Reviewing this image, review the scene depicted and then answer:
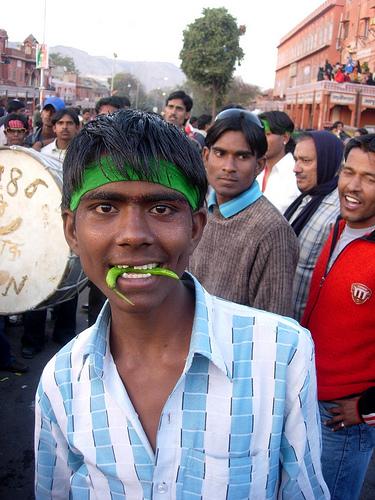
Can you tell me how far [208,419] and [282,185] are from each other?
2966 mm

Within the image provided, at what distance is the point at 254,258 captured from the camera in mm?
1831

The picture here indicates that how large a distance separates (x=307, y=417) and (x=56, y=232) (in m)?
2.08

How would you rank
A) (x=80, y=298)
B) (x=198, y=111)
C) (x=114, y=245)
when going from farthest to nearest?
(x=198, y=111), (x=80, y=298), (x=114, y=245)

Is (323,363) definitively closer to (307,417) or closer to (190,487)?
(307,417)

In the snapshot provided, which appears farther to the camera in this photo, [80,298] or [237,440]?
→ [80,298]

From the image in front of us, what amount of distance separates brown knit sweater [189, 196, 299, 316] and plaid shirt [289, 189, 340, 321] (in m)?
0.38

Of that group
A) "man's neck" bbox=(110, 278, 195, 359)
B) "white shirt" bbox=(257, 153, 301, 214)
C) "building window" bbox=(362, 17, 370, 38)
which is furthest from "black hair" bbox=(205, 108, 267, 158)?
"building window" bbox=(362, 17, 370, 38)

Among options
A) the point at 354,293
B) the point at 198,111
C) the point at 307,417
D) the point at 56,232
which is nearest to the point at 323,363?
the point at 354,293

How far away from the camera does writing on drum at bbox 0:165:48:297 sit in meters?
2.96

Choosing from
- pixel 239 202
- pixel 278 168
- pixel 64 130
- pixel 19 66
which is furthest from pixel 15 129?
pixel 19 66

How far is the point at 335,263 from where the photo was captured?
1893 millimetres

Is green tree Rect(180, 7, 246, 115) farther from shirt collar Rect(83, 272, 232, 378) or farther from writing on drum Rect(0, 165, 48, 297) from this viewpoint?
shirt collar Rect(83, 272, 232, 378)

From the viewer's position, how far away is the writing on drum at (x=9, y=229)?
2.96 metres

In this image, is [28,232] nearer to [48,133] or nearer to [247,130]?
[247,130]
